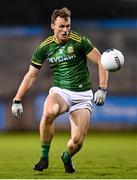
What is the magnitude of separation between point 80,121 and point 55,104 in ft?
1.58

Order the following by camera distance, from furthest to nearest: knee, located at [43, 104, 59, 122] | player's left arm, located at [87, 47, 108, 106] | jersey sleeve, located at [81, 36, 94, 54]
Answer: jersey sleeve, located at [81, 36, 94, 54] → player's left arm, located at [87, 47, 108, 106] → knee, located at [43, 104, 59, 122]

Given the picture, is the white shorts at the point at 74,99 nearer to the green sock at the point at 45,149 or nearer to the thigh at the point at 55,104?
the thigh at the point at 55,104

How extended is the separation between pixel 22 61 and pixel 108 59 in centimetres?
1760

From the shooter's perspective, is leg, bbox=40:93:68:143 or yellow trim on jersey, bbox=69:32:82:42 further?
yellow trim on jersey, bbox=69:32:82:42

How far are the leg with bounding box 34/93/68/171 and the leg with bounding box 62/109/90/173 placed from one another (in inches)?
8.6

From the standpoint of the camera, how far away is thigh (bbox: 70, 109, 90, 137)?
10820 millimetres

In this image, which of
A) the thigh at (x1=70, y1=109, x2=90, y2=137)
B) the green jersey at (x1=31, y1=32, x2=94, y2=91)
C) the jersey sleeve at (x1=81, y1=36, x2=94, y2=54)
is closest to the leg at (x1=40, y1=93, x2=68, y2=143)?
the thigh at (x1=70, y1=109, x2=90, y2=137)

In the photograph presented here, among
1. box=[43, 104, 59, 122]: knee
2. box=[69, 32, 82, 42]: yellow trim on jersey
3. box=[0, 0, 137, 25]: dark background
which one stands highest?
box=[69, 32, 82, 42]: yellow trim on jersey

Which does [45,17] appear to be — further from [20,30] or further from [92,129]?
[92,129]

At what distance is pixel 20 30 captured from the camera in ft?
93.0

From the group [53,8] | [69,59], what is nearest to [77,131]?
[69,59]

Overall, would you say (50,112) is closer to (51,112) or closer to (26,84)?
(51,112)

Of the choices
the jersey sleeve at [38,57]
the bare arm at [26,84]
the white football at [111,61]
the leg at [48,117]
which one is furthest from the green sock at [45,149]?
the white football at [111,61]

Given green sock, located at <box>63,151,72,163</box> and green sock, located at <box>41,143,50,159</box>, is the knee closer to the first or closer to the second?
green sock, located at <box>41,143,50,159</box>
